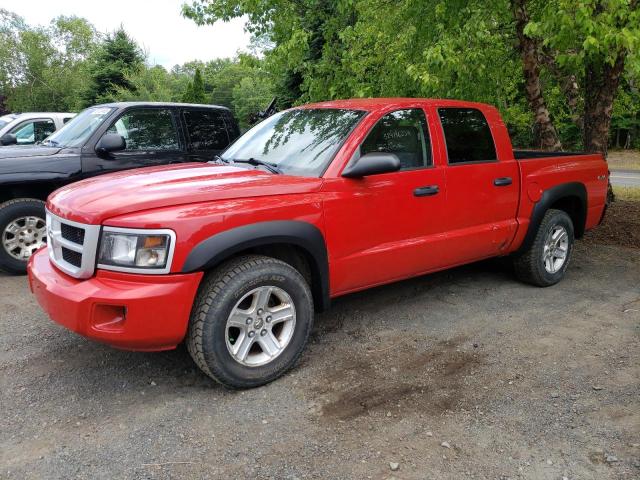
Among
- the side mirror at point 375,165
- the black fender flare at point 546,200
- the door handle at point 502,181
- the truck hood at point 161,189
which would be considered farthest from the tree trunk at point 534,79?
the truck hood at point 161,189

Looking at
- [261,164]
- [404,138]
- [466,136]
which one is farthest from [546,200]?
[261,164]

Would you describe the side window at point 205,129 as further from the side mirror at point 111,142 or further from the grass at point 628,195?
the grass at point 628,195

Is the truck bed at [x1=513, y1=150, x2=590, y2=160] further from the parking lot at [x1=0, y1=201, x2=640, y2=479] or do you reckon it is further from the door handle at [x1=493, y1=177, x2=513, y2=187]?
the parking lot at [x1=0, y1=201, x2=640, y2=479]

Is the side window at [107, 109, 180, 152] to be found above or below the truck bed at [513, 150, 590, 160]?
below

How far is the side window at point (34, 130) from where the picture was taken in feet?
33.4

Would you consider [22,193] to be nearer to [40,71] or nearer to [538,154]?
[538,154]

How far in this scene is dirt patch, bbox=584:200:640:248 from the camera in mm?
7590

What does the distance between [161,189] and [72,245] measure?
0.61 meters

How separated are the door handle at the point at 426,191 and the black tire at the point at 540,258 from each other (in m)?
1.54

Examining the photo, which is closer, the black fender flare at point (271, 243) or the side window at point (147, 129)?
the black fender flare at point (271, 243)

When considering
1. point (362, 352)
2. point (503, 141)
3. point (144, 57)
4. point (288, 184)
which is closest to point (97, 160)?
point (288, 184)

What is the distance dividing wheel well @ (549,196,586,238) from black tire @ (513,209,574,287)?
0.21 metres

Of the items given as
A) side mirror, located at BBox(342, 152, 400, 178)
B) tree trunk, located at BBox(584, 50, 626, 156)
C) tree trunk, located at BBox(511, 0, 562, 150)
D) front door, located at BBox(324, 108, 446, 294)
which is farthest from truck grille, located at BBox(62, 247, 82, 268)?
tree trunk, located at BBox(584, 50, 626, 156)

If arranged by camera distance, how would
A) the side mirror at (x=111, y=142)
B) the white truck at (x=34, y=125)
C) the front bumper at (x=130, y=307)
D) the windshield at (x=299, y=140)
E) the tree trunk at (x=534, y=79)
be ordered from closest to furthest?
the front bumper at (x=130, y=307) < the windshield at (x=299, y=140) < the side mirror at (x=111, y=142) < the tree trunk at (x=534, y=79) < the white truck at (x=34, y=125)
